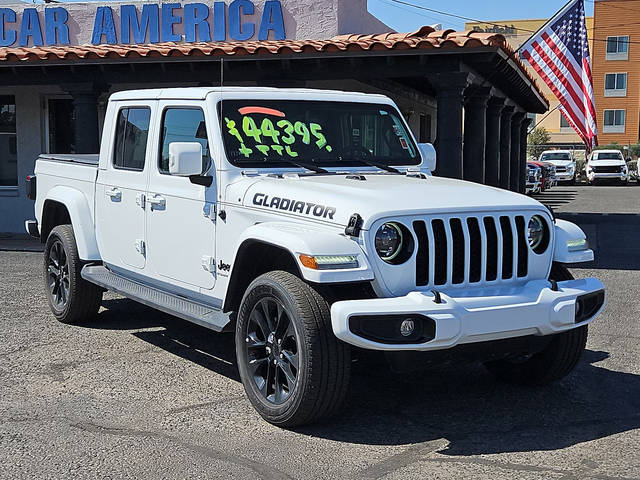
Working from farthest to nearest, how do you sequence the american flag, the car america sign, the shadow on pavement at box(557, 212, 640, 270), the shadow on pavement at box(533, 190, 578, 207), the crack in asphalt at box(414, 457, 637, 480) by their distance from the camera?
the shadow on pavement at box(533, 190, 578, 207)
the car america sign
the american flag
the shadow on pavement at box(557, 212, 640, 270)
the crack in asphalt at box(414, 457, 637, 480)

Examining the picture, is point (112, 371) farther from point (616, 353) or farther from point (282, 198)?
point (616, 353)

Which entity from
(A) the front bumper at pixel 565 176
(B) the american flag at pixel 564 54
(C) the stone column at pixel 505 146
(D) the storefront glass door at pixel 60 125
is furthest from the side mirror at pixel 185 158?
(A) the front bumper at pixel 565 176

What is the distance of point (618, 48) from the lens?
183ft

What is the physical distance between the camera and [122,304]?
27.8 ft

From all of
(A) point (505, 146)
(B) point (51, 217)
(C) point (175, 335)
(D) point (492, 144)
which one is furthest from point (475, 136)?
(C) point (175, 335)

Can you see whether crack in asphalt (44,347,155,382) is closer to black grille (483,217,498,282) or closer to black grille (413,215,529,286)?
black grille (413,215,529,286)

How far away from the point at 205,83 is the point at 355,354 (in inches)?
340

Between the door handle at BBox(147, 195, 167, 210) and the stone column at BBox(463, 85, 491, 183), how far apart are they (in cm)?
819

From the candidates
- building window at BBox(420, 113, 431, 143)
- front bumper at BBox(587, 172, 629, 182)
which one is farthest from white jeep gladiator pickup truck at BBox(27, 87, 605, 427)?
front bumper at BBox(587, 172, 629, 182)

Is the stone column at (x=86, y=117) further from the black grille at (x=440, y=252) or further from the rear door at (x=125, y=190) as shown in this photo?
the black grille at (x=440, y=252)

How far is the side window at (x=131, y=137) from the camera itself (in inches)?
256

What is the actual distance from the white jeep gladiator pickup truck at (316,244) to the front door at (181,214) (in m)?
0.01

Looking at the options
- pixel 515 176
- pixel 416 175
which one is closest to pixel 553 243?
pixel 416 175

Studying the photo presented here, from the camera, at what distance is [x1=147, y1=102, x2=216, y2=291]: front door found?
5680 mm
